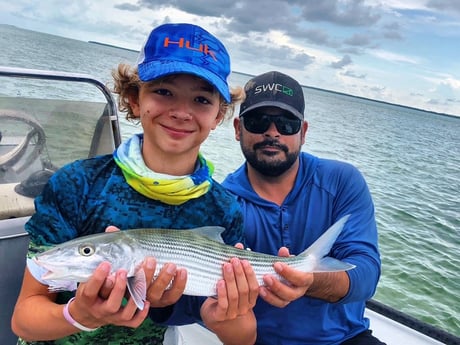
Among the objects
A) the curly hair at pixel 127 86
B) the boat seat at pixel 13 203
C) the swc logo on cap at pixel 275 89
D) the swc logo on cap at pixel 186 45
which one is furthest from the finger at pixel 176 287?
the swc logo on cap at pixel 275 89

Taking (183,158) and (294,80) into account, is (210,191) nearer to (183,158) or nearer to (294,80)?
(183,158)

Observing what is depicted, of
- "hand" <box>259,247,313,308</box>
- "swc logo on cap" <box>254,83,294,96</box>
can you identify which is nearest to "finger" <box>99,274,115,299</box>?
"hand" <box>259,247,313,308</box>

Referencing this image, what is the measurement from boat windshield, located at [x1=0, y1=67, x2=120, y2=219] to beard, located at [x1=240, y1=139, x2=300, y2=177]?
3.29 feet

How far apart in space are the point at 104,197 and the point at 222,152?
56.7ft

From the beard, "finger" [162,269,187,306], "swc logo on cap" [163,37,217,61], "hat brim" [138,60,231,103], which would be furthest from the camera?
the beard

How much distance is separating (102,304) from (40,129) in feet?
5.69

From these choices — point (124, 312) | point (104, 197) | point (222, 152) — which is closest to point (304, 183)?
point (104, 197)

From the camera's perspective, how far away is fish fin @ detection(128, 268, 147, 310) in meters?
1.64

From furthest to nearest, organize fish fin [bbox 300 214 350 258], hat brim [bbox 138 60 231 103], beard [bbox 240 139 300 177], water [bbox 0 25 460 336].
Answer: water [bbox 0 25 460 336], beard [bbox 240 139 300 177], fish fin [bbox 300 214 350 258], hat brim [bbox 138 60 231 103]

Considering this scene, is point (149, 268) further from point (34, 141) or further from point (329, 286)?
point (34, 141)

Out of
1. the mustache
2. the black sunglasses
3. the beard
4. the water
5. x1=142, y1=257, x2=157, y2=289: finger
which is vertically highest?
the black sunglasses

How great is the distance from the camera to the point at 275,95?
3.02m

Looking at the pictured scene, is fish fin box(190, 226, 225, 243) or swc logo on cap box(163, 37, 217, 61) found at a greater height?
swc logo on cap box(163, 37, 217, 61)

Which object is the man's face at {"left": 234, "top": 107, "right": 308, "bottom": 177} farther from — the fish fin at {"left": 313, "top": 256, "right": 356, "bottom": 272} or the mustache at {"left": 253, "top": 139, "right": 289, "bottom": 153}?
the fish fin at {"left": 313, "top": 256, "right": 356, "bottom": 272}
